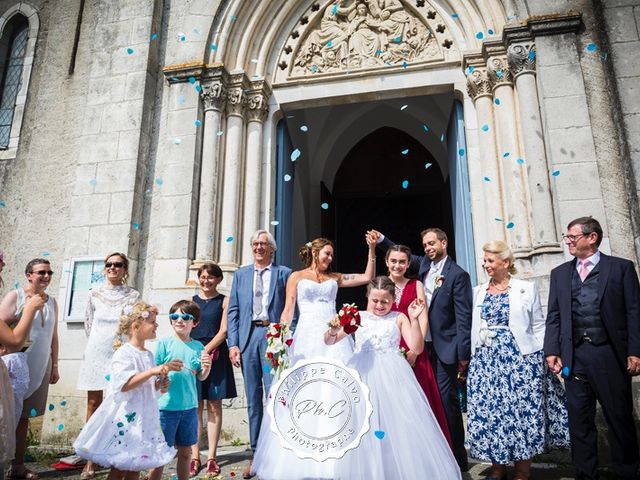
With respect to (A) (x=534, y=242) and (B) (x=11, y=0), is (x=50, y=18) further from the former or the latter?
(A) (x=534, y=242)

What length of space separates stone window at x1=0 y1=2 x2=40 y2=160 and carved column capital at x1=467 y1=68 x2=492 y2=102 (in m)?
5.81

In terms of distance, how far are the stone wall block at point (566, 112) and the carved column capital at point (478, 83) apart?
70 centimetres

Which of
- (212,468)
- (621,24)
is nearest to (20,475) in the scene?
(212,468)

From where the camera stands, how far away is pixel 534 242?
470cm

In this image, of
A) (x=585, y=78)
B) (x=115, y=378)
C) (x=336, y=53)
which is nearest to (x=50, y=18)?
(x=336, y=53)

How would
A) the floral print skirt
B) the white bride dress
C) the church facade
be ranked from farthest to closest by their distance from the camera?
the church facade < the floral print skirt < the white bride dress

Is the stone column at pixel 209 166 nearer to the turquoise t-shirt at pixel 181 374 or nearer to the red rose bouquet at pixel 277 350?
the turquoise t-shirt at pixel 181 374

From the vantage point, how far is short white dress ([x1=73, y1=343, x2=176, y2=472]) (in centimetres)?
261

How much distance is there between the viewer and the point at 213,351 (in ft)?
12.7

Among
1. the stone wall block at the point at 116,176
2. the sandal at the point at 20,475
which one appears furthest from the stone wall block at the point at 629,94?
the sandal at the point at 20,475

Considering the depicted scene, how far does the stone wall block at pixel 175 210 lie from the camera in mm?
5465

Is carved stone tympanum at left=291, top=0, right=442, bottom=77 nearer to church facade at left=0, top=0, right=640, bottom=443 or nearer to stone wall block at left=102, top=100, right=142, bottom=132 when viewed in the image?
church facade at left=0, top=0, right=640, bottom=443

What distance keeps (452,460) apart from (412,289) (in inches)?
46.5

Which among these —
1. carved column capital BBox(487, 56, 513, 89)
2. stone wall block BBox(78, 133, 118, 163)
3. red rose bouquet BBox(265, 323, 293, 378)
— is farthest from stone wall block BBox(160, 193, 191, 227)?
carved column capital BBox(487, 56, 513, 89)
